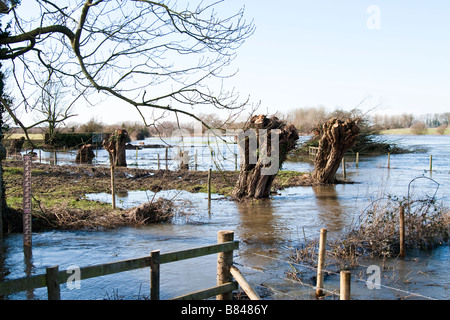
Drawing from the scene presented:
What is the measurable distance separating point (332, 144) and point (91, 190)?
1224cm

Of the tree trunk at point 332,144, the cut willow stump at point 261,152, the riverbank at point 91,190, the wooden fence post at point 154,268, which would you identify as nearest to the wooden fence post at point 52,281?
the wooden fence post at point 154,268

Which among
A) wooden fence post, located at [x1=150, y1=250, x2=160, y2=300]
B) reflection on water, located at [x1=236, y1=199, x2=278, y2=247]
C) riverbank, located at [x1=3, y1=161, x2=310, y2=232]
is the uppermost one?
wooden fence post, located at [x1=150, y1=250, x2=160, y2=300]

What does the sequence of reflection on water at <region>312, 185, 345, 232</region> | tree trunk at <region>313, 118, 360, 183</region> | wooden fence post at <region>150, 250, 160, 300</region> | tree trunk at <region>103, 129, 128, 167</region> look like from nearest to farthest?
wooden fence post at <region>150, 250, 160, 300</region> < reflection on water at <region>312, 185, 345, 232</region> < tree trunk at <region>313, 118, 360, 183</region> < tree trunk at <region>103, 129, 128, 167</region>

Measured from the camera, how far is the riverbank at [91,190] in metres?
12.8

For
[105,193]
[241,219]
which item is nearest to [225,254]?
[241,219]

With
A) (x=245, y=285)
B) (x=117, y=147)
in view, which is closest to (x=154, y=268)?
(x=245, y=285)

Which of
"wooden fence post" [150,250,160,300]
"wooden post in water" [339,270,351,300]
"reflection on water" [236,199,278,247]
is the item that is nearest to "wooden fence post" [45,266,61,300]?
"wooden fence post" [150,250,160,300]

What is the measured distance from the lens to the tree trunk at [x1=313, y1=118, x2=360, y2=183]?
2264 centimetres

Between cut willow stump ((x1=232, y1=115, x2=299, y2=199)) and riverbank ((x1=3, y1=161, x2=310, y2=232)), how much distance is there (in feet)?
3.28

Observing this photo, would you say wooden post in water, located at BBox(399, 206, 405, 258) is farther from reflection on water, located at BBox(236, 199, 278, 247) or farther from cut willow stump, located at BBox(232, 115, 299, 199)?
cut willow stump, located at BBox(232, 115, 299, 199)

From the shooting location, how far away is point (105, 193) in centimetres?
1952

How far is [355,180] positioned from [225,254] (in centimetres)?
2243

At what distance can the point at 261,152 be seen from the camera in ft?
58.8
